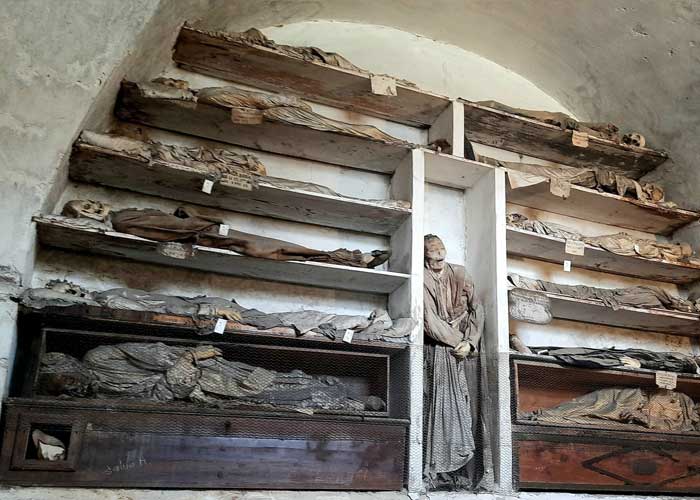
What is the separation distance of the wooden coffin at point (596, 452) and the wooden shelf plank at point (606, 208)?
Answer: 3.93 feet

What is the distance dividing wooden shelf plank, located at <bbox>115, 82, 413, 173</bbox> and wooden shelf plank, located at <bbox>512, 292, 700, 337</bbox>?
137 centimetres

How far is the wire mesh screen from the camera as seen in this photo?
3.14m

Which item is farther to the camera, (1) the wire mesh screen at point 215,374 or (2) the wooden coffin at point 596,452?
(2) the wooden coffin at point 596,452

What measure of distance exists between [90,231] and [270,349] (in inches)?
42.4

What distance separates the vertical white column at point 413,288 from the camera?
3.50 meters

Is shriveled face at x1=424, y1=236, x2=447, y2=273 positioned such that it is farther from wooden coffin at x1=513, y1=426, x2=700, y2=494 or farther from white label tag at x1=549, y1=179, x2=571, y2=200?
wooden coffin at x1=513, y1=426, x2=700, y2=494

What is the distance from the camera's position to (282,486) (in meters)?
3.21

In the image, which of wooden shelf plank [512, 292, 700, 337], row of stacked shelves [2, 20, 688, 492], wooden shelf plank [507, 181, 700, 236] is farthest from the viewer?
wooden shelf plank [507, 181, 700, 236]

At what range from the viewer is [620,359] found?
4.00 metres

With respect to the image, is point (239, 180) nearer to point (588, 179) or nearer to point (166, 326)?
point (166, 326)

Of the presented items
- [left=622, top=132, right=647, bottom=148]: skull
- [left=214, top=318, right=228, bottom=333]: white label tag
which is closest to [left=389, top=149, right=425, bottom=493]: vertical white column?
[left=214, top=318, right=228, bottom=333]: white label tag

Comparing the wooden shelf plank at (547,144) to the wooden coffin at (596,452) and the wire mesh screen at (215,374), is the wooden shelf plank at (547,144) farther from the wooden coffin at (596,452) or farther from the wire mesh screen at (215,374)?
the wire mesh screen at (215,374)

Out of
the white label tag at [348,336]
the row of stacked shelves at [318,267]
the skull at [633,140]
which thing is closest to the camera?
the row of stacked shelves at [318,267]

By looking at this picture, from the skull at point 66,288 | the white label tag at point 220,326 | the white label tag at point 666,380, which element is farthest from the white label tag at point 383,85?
the white label tag at point 666,380
